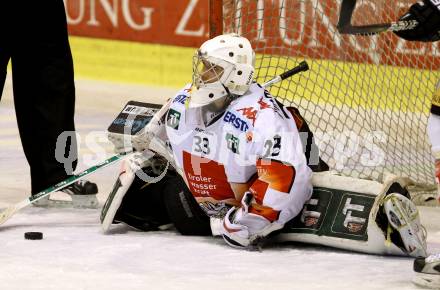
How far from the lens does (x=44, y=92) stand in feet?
19.2

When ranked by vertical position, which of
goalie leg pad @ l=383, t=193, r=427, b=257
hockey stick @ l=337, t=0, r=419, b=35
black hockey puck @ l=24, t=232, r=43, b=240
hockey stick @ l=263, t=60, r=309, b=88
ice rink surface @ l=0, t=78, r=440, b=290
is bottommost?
black hockey puck @ l=24, t=232, r=43, b=240

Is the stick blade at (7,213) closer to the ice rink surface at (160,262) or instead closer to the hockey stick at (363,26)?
the ice rink surface at (160,262)

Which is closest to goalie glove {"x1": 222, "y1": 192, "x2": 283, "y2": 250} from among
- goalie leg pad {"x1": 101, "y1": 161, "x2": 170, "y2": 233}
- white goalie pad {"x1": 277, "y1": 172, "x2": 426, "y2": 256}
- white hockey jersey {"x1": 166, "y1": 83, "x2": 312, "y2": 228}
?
white hockey jersey {"x1": 166, "y1": 83, "x2": 312, "y2": 228}

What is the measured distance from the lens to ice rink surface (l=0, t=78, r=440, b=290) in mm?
4402

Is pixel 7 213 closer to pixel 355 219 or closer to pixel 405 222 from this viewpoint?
pixel 355 219

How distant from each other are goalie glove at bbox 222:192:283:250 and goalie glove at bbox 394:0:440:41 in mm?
866

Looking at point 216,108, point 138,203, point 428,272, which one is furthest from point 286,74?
point 428,272

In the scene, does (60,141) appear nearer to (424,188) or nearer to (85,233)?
(85,233)

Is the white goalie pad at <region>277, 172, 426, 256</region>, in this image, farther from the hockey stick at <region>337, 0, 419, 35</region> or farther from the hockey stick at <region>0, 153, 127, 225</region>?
the hockey stick at <region>0, 153, 127, 225</region>

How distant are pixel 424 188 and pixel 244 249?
1.44 metres

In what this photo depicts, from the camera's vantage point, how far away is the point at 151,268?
4.62 m

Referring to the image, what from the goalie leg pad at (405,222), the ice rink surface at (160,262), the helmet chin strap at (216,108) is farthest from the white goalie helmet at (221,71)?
the goalie leg pad at (405,222)

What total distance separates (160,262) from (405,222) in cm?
86

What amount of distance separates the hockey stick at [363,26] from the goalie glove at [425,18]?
2 centimetres
